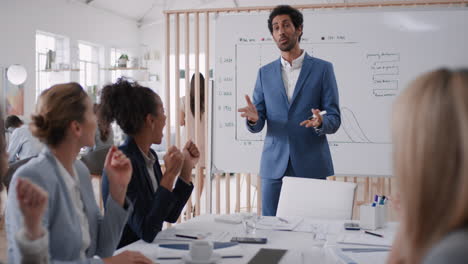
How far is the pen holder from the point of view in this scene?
226 centimetres

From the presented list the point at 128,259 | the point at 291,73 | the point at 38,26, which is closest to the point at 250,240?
the point at 128,259

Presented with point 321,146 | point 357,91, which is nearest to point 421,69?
point 357,91

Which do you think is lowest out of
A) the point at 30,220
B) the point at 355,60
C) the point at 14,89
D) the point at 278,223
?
the point at 278,223

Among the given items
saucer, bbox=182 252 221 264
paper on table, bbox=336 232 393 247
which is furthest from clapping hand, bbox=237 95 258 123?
saucer, bbox=182 252 221 264

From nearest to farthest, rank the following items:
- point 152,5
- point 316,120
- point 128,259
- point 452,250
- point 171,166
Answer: point 452,250, point 128,259, point 171,166, point 316,120, point 152,5

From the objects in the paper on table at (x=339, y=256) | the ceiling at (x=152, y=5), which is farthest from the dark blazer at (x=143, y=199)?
the ceiling at (x=152, y=5)

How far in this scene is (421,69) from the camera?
419 cm

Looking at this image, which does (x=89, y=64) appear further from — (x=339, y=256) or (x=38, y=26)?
(x=339, y=256)

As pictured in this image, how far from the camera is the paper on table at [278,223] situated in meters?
2.30

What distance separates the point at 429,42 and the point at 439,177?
365 centimetres

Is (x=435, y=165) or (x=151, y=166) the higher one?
(x=435, y=165)

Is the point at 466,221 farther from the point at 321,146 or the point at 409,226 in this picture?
the point at 321,146

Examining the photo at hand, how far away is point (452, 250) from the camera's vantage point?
805 millimetres

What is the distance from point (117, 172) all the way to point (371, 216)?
1.09 metres
